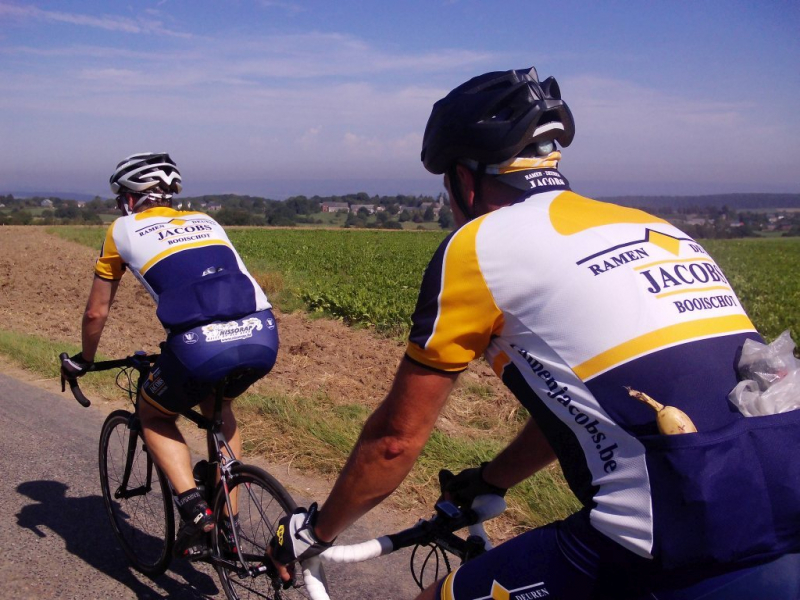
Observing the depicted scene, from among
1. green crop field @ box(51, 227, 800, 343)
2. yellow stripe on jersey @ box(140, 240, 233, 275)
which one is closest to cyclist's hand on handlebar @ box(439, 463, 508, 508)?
yellow stripe on jersey @ box(140, 240, 233, 275)

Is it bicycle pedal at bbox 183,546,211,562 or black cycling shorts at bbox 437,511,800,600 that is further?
bicycle pedal at bbox 183,546,211,562

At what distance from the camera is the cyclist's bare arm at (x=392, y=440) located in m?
1.59

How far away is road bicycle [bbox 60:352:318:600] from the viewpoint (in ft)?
10.5

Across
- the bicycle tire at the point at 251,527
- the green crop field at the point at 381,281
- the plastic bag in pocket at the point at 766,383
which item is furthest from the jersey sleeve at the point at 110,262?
the green crop field at the point at 381,281

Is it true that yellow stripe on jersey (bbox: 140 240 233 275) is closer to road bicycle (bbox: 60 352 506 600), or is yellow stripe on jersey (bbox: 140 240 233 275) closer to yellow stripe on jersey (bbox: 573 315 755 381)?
road bicycle (bbox: 60 352 506 600)

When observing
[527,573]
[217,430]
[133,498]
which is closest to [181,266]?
[217,430]

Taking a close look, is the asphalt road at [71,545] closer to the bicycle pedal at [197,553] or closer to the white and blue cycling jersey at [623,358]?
the bicycle pedal at [197,553]

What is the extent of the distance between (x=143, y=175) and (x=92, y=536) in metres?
2.14

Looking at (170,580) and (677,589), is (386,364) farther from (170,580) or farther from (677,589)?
(677,589)

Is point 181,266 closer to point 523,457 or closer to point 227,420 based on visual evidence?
point 227,420

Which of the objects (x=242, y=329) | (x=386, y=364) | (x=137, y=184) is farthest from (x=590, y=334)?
(x=386, y=364)

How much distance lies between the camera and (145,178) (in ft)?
12.0

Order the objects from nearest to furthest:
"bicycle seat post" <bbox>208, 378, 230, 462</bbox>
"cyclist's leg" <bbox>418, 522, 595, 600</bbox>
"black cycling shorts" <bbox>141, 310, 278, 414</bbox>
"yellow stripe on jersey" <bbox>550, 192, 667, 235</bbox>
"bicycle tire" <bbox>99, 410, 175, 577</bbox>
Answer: "cyclist's leg" <bbox>418, 522, 595, 600</bbox>
"yellow stripe on jersey" <bbox>550, 192, 667, 235</bbox>
"black cycling shorts" <bbox>141, 310, 278, 414</bbox>
"bicycle seat post" <bbox>208, 378, 230, 462</bbox>
"bicycle tire" <bbox>99, 410, 175, 577</bbox>

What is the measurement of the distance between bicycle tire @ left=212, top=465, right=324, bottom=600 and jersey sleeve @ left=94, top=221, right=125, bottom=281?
1171mm
